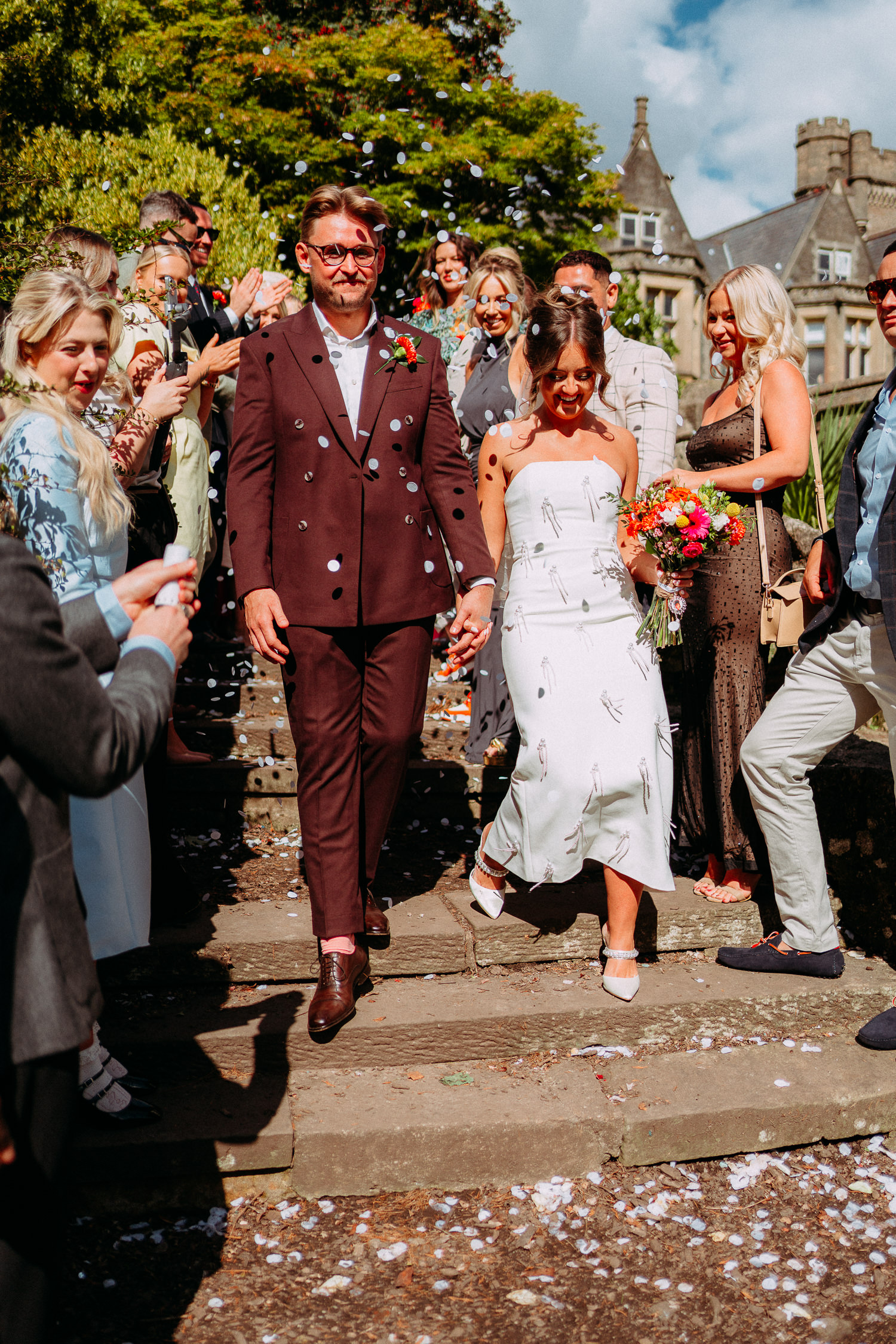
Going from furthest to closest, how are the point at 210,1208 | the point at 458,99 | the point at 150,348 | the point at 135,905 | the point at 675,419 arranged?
the point at 458,99, the point at 675,419, the point at 150,348, the point at 210,1208, the point at 135,905

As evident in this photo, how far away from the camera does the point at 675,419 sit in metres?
4.64

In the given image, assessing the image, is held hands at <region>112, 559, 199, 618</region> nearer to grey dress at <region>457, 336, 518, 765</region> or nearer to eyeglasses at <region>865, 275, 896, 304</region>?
eyeglasses at <region>865, 275, 896, 304</region>

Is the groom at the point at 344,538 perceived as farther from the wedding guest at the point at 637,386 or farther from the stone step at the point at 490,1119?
the wedding guest at the point at 637,386

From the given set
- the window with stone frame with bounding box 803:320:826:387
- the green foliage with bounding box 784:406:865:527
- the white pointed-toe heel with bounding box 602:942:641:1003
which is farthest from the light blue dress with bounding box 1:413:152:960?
the window with stone frame with bounding box 803:320:826:387

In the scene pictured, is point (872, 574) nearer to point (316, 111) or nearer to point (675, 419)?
point (675, 419)

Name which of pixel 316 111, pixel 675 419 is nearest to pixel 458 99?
pixel 316 111

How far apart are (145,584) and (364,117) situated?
1519 centimetres

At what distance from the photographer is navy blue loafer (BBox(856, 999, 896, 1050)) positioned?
12.1 ft

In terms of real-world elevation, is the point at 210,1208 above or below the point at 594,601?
below

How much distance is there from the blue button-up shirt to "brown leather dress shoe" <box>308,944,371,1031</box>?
2.09m

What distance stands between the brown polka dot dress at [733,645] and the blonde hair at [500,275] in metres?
1.70

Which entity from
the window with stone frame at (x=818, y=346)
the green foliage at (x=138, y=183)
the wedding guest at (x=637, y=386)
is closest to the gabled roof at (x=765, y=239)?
the window with stone frame at (x=818, y=346)

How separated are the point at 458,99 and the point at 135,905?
1656 cm

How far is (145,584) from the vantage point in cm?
197
